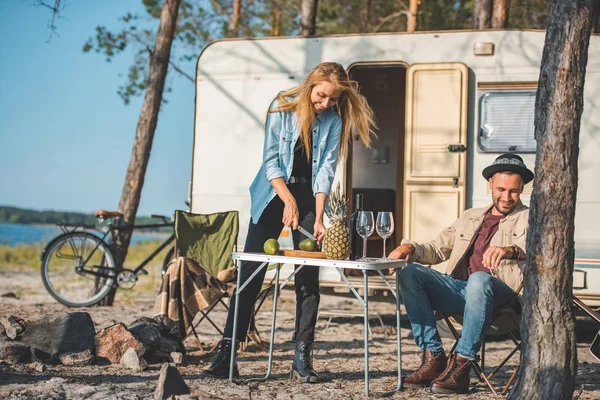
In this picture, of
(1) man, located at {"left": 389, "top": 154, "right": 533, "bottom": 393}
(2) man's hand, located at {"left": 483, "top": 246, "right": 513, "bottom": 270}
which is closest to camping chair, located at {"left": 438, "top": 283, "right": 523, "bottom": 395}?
(1) man, located at {"left": 389, "top": 154, "right": 533, "bottom": 393}

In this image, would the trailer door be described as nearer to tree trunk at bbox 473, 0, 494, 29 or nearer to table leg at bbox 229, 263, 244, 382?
table leg at bbox 229, 263, 244, 382

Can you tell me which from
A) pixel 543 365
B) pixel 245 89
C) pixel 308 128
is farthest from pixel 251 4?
pixel 543 365

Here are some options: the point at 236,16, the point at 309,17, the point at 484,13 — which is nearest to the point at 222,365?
the point at 484,13

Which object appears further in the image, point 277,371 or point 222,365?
point 277,371

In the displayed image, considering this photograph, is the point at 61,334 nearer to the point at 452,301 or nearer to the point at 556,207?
the point at 452,301

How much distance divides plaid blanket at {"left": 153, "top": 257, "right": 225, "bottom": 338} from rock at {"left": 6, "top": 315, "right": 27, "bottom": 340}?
2.42 feet

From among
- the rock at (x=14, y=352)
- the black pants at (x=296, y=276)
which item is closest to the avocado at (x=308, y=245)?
the black pants at (x=296, y=276)

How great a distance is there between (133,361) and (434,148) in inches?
103

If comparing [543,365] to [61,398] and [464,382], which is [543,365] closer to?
[464,382]

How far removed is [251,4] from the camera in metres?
13.3

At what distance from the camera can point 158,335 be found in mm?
4508

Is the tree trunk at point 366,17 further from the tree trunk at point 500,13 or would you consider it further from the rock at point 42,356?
the rock at point 42,356

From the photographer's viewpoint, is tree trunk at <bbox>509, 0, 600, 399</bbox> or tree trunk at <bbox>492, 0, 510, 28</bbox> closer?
tree trunk at <bbox>509, 0, 600, 399</bbox>

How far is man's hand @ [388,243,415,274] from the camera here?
3.71 meters
